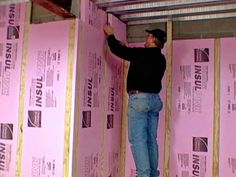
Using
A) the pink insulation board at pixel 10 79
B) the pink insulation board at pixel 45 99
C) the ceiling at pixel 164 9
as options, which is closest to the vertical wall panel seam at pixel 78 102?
the pink insulation board at pixel 45 99

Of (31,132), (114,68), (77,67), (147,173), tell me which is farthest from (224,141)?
(31,132)

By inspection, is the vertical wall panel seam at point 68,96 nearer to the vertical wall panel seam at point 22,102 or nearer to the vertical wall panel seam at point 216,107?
the vertical wall panel seam at point 22,102

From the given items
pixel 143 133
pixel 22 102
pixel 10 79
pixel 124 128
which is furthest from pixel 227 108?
pixel 10 79

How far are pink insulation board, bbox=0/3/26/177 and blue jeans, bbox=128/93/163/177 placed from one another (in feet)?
3.59

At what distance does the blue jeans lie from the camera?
3072 mm

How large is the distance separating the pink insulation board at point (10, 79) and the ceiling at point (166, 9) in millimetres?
796

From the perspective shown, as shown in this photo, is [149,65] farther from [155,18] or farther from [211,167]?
[211,167]

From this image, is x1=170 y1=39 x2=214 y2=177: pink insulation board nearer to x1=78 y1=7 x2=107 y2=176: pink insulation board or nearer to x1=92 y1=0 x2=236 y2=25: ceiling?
x1=92 y1=0 x2=236 y2=25: ceiling

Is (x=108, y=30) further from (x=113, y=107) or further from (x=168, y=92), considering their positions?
(x=168, y=92)

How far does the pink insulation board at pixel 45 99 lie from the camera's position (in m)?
2.99

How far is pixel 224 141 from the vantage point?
3545 mm

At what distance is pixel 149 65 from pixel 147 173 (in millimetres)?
976

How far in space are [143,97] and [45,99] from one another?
89cm

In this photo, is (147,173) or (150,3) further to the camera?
(150,3)
